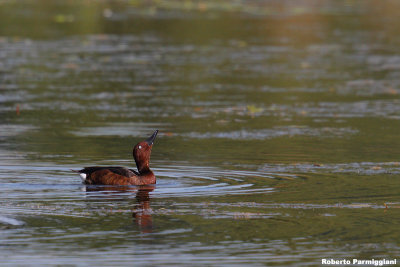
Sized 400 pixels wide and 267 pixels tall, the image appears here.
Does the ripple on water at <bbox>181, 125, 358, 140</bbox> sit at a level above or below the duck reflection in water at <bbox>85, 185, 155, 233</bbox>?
above

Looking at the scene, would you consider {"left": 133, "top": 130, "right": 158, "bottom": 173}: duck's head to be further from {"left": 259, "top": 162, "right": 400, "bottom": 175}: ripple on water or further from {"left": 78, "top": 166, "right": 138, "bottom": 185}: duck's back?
{"left": 259, "top": 162, "right": 400, "bottom": 175}: ripple on water

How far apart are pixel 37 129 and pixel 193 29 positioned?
2078 centimetres

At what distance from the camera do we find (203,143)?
16.3 meters

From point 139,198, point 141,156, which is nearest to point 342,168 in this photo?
point 141,156

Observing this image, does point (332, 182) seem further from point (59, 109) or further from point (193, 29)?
point (193, 29)

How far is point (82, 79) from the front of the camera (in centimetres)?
2439

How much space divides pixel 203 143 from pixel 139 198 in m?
4.52

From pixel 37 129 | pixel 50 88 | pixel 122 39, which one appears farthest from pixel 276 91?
pixel 122 39

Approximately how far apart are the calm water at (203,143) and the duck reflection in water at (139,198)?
1.0 inches

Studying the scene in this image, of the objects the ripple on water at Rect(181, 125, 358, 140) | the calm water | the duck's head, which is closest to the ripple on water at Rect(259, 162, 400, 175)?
the calm water

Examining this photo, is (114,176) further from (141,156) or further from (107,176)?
(141,156)

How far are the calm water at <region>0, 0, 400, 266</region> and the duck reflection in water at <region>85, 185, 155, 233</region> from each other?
0.02 metres

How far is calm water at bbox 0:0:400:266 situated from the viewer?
31.3ft

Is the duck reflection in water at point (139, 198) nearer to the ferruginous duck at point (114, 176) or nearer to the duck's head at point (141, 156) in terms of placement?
the ferruginous duck at point (114, 176)
